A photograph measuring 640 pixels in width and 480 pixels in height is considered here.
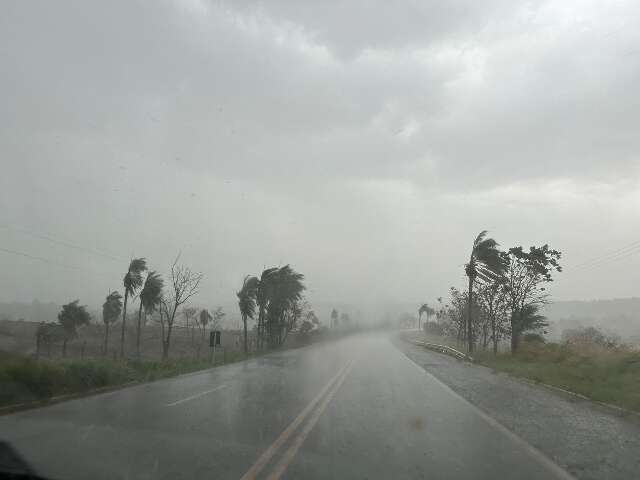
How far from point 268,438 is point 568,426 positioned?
Result: 19.2 ft

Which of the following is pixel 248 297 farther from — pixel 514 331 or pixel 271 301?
pixel 514 331

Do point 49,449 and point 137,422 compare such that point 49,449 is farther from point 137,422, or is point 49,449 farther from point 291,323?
point 291,323

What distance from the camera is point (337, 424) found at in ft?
31.2

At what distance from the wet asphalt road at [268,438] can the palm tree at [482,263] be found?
19095 millimetres

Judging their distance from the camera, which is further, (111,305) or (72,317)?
(111,305)

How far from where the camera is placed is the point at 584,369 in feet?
60.3

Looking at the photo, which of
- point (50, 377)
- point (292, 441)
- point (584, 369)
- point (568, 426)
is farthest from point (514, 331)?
point (292, 441)

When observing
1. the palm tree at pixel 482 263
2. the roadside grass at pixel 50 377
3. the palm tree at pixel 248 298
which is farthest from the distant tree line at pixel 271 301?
the roadside grass at pixel 50 377

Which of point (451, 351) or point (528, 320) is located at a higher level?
point (528, 320)

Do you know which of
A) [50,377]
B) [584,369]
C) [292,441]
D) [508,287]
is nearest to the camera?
[292,441]

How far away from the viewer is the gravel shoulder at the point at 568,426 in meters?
7.02

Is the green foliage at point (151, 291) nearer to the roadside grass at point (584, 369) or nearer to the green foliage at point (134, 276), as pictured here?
the green foliage at point (134, 276)

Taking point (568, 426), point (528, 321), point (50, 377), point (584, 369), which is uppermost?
point (528, 321)

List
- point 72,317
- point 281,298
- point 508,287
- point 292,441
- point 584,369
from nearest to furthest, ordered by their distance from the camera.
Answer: point 292,441 < point 584,369 < point 508,287 < point 72,317 < point 281,298
